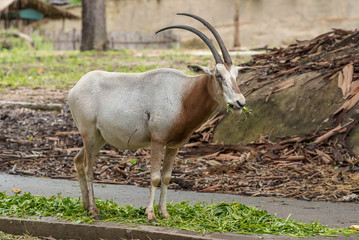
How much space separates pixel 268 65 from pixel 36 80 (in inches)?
312

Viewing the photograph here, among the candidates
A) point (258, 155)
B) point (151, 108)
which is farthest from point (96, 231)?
point (258, 155)

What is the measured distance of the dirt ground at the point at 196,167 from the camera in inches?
314

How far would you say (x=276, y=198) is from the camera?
A: 7496 millimetres

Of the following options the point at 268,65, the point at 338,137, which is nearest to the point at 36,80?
the point at 268,65

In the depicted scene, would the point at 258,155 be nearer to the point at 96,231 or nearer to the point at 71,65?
the point at 96,231

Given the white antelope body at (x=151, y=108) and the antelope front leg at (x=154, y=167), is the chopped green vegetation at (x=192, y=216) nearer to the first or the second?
the antelope front leg at (x=154, y=167)

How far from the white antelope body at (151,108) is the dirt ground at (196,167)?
209cm

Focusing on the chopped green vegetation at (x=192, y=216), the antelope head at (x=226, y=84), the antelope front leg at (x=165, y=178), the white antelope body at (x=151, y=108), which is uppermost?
the antelope head at (x=226, y=84)

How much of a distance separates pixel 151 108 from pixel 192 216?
1.24 meters

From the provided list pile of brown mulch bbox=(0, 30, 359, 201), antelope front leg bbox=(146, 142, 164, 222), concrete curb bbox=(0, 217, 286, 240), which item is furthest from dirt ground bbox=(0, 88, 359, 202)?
concrete curb bbox=(0, 217, 286, 240)

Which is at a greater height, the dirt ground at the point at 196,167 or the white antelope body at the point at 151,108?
the white antelope body at the point at 151,108

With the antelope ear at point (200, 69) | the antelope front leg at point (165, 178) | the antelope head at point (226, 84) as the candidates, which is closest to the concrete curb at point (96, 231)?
the antelope front leg at point (165, 178)

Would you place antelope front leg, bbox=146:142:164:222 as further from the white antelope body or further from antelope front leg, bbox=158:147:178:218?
antelope front leg, bbox=158:147:178:218

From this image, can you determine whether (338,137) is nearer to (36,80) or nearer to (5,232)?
(5,232)
